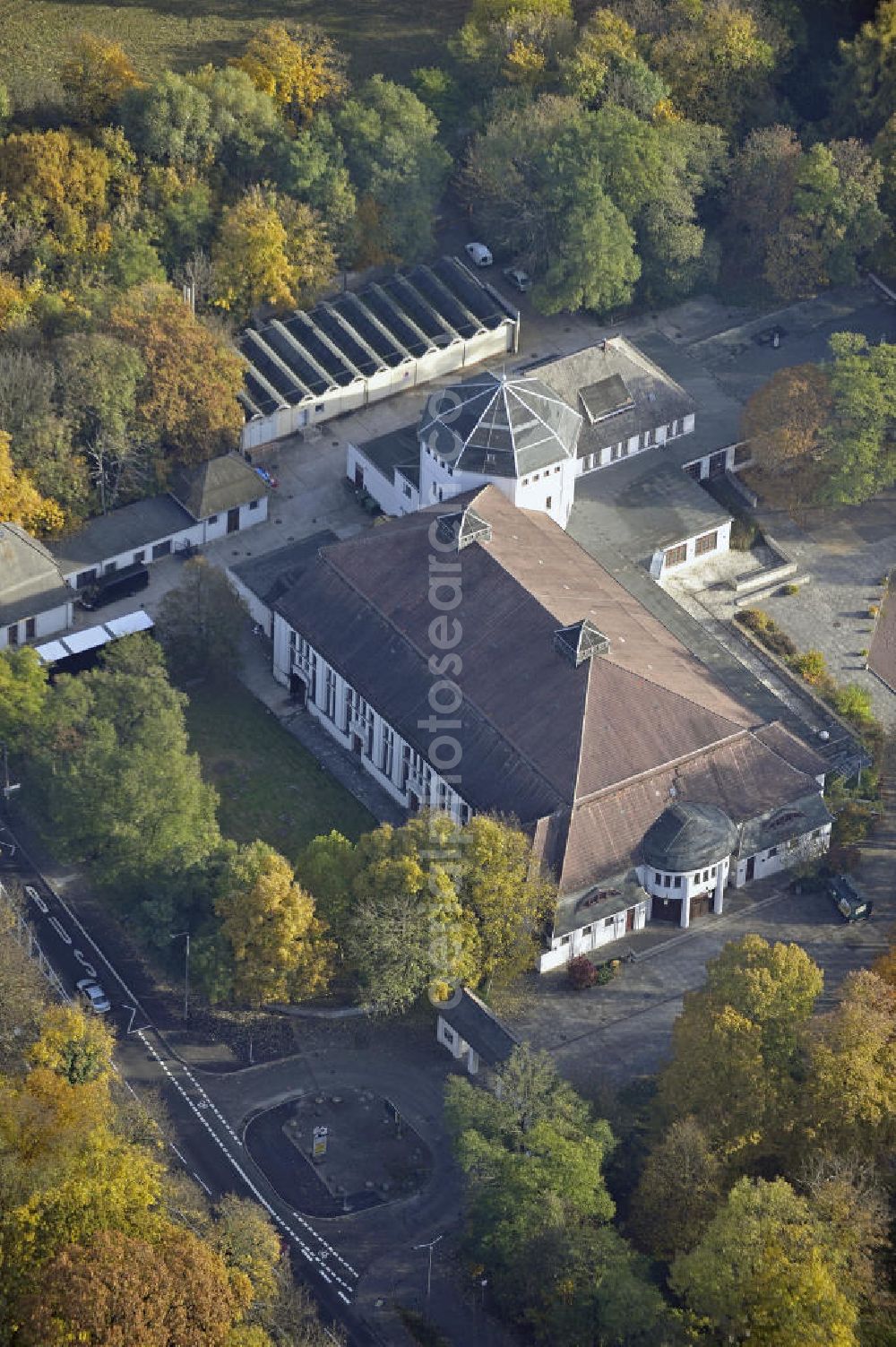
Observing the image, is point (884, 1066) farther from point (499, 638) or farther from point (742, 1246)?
point (499, 638)

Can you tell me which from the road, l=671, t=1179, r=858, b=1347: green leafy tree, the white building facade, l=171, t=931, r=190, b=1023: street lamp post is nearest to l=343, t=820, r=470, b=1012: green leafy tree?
l=171, t=931, r=190, b=1023: street lamp post

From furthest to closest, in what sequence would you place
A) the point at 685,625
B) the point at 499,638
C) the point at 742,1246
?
the point at 685,625 → the point at 499,638 → the point at 742,1246

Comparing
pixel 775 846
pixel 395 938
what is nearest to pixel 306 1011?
pixel 395 938

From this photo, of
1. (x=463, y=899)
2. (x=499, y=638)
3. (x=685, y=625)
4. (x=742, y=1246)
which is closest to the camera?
(x=742, y=1246)

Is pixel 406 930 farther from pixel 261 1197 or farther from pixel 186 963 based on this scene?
pixel 261 1197

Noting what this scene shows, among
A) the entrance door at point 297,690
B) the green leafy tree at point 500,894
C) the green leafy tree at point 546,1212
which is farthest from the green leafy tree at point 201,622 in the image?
the green leafy tree at point 546,1212

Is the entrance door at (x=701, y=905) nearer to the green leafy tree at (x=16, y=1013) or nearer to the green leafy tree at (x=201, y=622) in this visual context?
the green leafy tree at (x=201, y=622)

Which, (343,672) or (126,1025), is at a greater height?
(343,672)

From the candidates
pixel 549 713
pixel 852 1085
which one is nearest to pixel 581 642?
pixel 549 713
